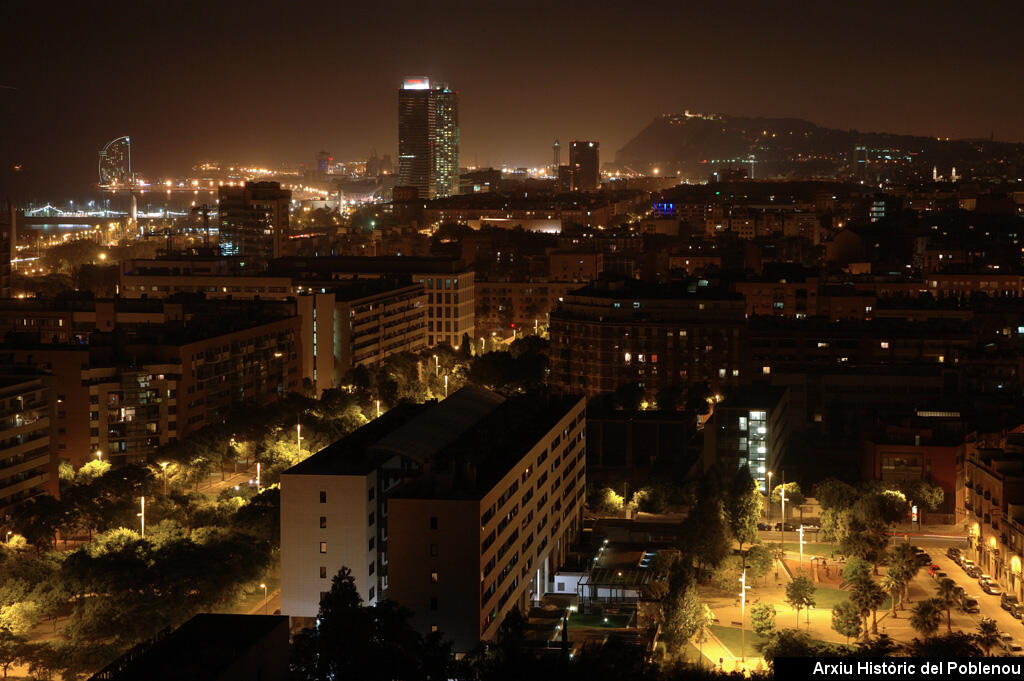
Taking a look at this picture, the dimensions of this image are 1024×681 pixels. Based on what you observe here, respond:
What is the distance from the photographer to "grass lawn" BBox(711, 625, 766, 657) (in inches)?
567

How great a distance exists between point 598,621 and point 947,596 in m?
3.65

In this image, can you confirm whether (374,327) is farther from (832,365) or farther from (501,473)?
(501,473)

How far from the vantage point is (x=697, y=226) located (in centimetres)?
7044

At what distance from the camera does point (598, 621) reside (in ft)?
48.2

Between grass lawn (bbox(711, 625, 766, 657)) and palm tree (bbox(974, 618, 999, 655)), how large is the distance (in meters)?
2.07

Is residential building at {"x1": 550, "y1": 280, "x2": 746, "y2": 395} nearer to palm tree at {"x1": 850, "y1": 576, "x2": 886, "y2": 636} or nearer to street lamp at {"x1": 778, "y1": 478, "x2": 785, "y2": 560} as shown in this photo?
street lamp at {"x1": 778, "y1": 478, "x2": 785, "y2": 560}

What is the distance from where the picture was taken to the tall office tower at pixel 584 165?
10325 cm

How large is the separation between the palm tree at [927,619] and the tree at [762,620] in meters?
1.43

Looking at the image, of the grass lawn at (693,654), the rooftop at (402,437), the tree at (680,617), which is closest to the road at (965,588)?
the grass lawn at (693,654)

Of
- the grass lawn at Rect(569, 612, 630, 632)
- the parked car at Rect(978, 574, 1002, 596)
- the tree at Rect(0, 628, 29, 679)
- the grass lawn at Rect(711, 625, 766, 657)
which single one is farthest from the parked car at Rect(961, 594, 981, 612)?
the tree at Rect(0, 628, 29, 679)

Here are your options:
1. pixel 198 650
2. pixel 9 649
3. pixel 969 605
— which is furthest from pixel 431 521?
pixel 969 605

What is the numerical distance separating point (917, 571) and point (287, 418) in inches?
409

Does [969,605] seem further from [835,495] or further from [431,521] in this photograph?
[431,521]

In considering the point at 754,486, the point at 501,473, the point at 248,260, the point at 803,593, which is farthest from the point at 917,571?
the point at 248,260
